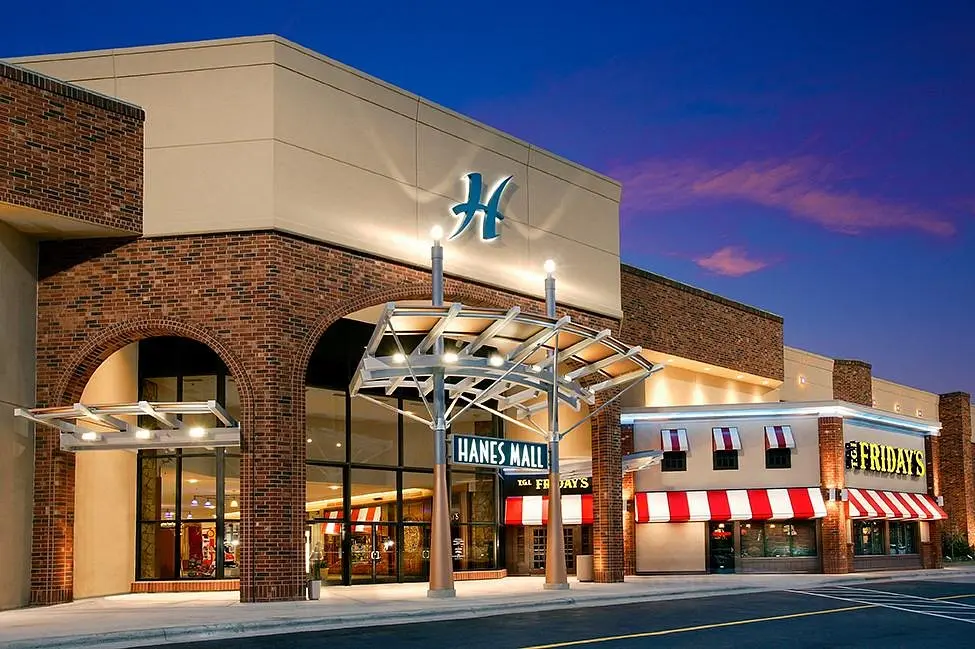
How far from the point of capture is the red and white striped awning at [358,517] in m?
33.8

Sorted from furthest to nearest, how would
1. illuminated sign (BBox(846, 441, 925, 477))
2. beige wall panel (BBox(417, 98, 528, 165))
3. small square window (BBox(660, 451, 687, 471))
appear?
small square window (BBox(660, 451, 687, 471)) < illuminated sign (BBox(846, 441, 925, 477)) < beige wall panel (BBox(417, 98, 528, 165))

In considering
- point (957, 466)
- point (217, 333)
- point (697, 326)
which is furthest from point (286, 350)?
point (957, 466)

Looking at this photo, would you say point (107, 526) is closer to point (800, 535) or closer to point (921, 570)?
point (800, 535)

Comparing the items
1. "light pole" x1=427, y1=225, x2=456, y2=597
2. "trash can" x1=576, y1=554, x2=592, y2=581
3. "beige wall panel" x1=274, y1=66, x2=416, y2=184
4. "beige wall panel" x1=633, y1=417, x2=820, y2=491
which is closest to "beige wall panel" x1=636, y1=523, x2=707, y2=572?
"beige wall panel" x1=633, y1=417, x2=820, y2=491

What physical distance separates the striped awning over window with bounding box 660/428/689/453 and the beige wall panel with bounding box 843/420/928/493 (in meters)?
5.71

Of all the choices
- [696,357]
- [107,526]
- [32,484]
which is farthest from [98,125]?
[696,357]

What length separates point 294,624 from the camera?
2148cm

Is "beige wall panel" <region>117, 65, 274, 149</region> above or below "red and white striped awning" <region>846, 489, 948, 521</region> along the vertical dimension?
above

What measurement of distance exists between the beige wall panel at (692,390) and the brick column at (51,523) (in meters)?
24.5

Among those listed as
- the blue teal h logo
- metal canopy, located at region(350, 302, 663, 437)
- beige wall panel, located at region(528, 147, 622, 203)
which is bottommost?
metal canopy, located at region(350, 302, 663, 437)

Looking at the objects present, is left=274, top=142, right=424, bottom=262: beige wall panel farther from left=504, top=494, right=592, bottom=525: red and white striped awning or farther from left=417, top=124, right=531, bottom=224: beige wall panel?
left=504, top=494, right=592, bottom=525: red and white striped awning

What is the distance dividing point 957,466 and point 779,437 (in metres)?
27.9

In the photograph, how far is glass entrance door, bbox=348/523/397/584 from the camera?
34531 millimetres

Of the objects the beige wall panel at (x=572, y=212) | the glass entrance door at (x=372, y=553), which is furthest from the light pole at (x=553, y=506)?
the glass entrance door at (x=372, y=553)
